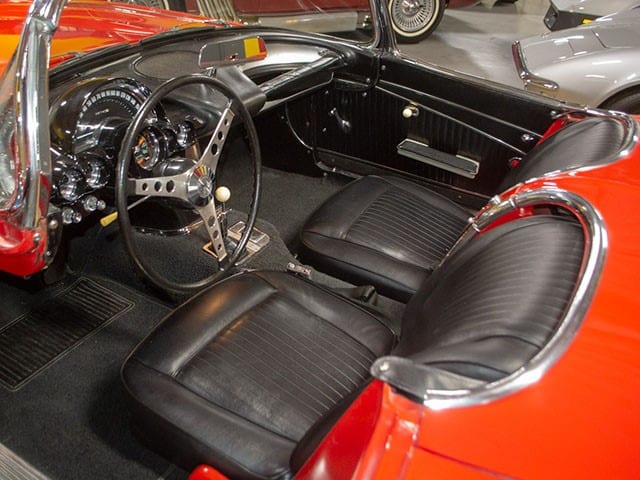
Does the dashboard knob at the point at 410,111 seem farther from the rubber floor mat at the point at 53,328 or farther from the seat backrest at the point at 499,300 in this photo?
the rubber floor mat at the point at 53,328

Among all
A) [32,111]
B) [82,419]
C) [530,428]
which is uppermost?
[32,111]

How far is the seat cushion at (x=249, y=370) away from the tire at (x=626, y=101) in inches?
98.7

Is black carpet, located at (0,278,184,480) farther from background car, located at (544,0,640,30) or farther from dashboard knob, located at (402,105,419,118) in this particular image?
background car, located at (544,0,640,30)

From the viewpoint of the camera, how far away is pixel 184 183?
148 centimetres

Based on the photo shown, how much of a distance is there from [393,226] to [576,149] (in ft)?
2.05

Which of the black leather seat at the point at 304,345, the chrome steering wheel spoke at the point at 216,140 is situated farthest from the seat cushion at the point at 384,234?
the chrome steering wheel spoke at the point at 216,140

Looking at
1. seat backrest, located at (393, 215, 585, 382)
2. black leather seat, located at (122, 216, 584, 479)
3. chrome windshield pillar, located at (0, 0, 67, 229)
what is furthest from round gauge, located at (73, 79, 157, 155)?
seat backrest, located at (393, 215, 585, 382)

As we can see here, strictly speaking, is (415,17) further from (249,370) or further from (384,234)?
(249,370)

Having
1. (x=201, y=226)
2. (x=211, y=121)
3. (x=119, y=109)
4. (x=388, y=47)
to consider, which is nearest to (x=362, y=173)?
(x=388, y=47)

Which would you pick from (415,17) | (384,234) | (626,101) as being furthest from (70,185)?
(415,17)

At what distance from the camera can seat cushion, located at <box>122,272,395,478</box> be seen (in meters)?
1.14

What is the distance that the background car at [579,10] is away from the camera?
4.22 meters

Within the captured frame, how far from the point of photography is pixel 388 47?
226 centimetres

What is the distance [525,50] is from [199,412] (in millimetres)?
3181
